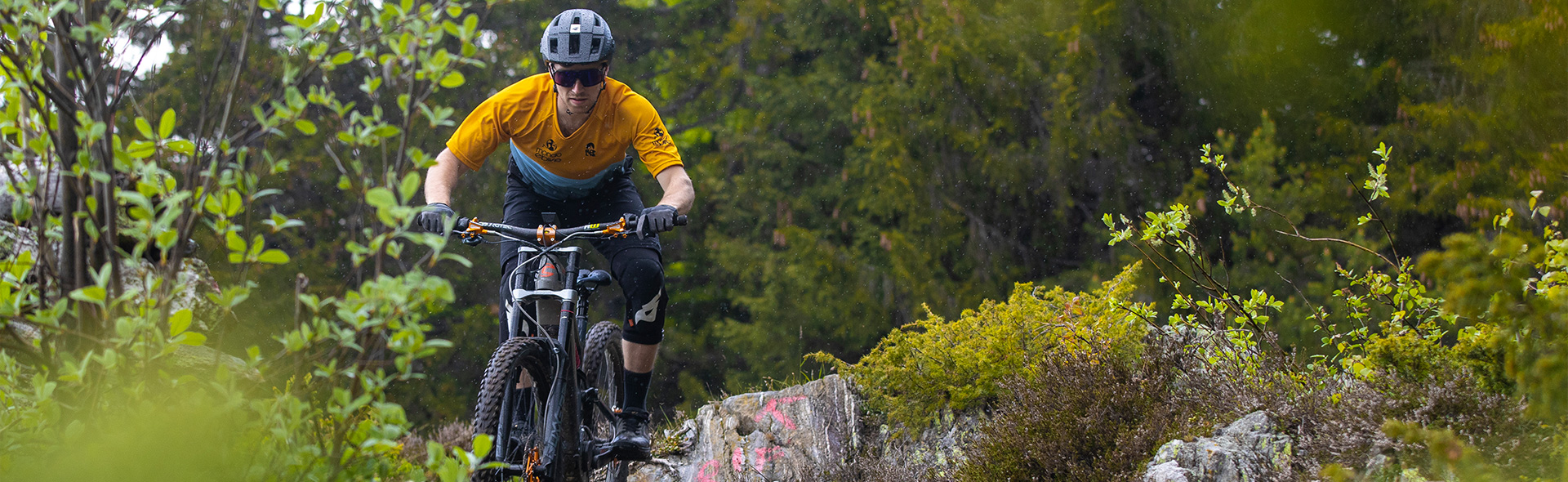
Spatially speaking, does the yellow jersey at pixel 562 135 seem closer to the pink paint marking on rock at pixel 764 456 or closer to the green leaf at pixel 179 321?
the pink paint marking on rock at pixel 764 456

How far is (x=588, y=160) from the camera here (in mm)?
4039

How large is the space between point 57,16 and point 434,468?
3.18 feet

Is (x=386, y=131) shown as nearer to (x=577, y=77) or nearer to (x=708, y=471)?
(x=577, y=77)

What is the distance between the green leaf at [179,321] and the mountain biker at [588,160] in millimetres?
2093

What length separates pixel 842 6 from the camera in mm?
12047

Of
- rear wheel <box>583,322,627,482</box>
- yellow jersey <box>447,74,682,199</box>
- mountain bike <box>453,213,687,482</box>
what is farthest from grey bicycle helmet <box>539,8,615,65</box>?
rear wheel <box>583,322,627,482</box>

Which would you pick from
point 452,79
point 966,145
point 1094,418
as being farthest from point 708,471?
point 966,145

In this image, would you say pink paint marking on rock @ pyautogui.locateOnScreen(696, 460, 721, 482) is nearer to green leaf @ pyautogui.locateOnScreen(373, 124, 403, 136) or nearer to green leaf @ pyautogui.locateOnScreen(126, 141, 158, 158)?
green leaf @ pyautogui.locateOnScreen(373, 124, 403, 136)

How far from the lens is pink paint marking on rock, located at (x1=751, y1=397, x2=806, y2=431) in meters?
5.05

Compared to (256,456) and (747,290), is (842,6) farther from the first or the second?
(256,456)

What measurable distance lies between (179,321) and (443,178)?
2.29 meters

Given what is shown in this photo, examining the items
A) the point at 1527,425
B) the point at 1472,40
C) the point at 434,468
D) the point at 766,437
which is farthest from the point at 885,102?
the point at 434,468

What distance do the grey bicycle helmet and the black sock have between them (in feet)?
4.40

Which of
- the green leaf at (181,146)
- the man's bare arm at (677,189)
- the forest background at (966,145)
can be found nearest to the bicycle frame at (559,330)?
the man's bare arm at (677,189)
